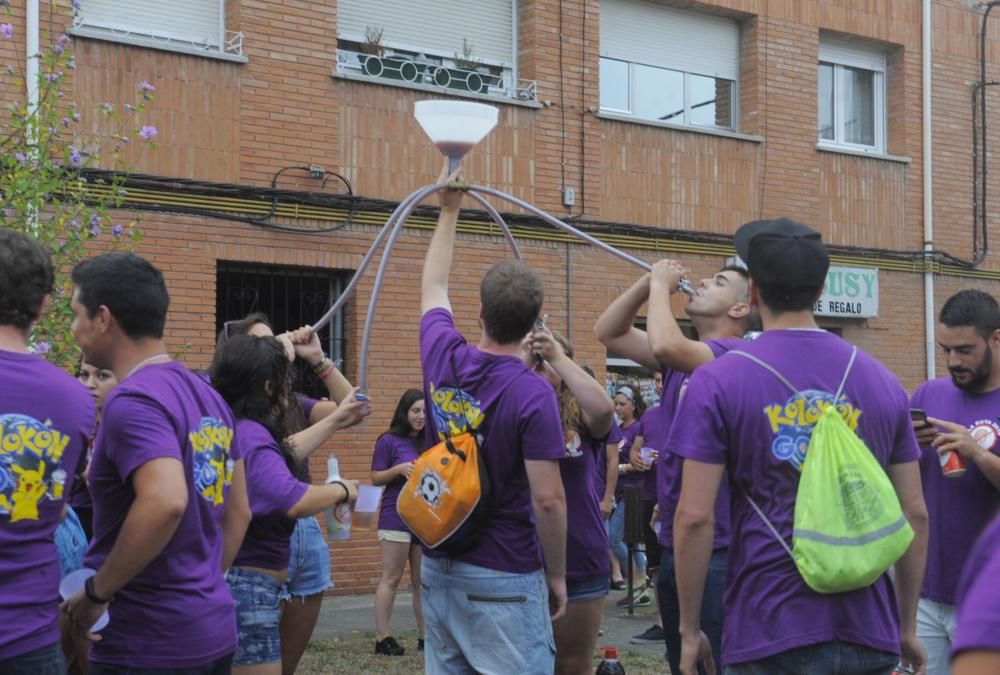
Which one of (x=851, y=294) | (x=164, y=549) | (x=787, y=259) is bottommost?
(x=164, y=549)

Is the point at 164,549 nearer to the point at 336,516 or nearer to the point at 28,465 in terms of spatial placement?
the point at 28,465

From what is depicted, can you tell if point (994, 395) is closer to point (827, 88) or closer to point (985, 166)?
point (827, 88)

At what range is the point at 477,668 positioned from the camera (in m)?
4.88

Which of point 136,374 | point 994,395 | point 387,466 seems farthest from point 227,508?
point 387,466

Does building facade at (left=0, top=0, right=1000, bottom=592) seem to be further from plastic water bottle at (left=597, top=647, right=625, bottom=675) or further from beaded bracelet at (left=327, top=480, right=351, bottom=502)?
beaded bracelet at (left=327, top=480, right=351, bottom=502)

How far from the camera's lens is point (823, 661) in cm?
371

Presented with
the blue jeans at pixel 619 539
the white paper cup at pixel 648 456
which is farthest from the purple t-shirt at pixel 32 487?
the blue jeans at pixel 619 539

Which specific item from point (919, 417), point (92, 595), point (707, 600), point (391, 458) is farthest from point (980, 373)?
point (391, 458)

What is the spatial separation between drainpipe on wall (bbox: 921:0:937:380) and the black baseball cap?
45.4 feet

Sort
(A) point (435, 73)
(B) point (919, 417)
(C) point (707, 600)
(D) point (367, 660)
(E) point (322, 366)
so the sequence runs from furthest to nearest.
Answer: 1. (A) point (435, 73)
2. (D) point (367, 660)
3. (E) point (322, 366)
4. (C) point (707, 600)
5. (B) point (919, 417)

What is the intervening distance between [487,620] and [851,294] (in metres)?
12.4

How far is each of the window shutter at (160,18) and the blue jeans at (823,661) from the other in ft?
30.7

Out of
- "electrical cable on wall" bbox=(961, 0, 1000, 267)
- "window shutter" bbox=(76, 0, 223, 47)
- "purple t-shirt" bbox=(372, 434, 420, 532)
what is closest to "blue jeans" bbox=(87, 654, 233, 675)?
"purple t-shirt" bbox=(372, 434, 420, 532)

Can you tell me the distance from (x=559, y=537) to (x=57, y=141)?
248 inches
